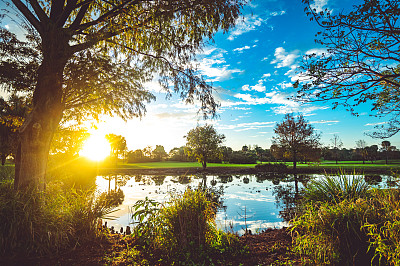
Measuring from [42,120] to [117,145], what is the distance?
71977mm

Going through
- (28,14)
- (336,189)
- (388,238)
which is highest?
(28,14)

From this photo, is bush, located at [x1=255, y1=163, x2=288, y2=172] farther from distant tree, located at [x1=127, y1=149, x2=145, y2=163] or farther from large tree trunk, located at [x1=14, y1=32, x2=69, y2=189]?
→ distant tree, located at [x1=127, y1=149, x2=145, y2=163]

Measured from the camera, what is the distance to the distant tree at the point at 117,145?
70.8 metres

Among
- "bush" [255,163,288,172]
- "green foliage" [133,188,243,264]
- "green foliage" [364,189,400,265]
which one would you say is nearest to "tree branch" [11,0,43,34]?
"green foliage" [133,188,243,264]

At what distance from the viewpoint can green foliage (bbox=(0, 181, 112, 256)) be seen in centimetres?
389

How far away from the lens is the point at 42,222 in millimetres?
4199

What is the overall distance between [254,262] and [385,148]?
80.2 meters

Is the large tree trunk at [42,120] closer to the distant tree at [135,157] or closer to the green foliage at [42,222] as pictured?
the green foliage at [42,222]

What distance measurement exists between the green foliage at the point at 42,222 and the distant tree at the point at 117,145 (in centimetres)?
7066

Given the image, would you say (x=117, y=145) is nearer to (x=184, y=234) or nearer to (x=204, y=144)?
(x=204, y=144)

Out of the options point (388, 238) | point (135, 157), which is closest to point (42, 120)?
point (388, 238)

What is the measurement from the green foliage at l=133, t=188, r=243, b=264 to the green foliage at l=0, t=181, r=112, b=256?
1.41 meters

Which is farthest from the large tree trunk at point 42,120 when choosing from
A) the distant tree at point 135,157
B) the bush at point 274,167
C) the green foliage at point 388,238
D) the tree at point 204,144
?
the distant tree at point 135,157

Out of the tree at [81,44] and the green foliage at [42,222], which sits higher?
the tree at [81,44]
